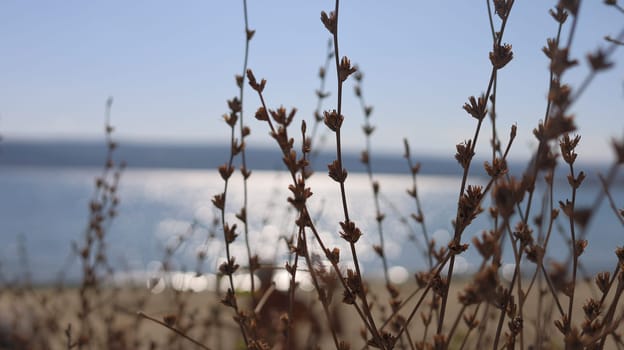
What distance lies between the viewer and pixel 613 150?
738 millimetres

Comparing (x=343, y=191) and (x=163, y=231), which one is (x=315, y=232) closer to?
(x=343, y=191)

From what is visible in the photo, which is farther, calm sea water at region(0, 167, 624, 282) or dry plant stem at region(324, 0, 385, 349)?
calm sea water at region(0, 167, 624, 282)

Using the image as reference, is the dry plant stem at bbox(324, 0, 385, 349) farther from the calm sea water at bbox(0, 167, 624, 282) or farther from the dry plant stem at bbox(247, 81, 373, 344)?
the calm sea water at bbox(0, 167, 624, 282)

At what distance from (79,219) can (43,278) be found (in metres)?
11.6

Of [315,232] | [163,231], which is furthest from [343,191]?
[163,231]

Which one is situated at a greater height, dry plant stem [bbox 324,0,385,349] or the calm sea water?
dry plant stem [bbox 324,0,385,349]

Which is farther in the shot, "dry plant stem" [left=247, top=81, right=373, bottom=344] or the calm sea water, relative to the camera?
the calm sea water

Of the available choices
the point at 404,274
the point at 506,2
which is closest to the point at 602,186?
Result: the point at 506,2

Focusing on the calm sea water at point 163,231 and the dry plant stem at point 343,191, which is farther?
the calm sea water at point 163,231

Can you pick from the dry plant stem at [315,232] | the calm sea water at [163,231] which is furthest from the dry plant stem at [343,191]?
the calm sea water at [163,231]

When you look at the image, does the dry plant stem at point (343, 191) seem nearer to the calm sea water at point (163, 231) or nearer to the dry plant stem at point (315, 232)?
the dry plant stem at point (315, 232)

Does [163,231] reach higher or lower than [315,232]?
lower

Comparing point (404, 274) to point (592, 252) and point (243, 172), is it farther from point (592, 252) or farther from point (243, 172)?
point (243, 172)

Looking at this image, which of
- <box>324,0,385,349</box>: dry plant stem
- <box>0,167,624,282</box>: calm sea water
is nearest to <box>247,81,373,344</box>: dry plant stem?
<box>324,0,385,349</box>: dry plant stem
